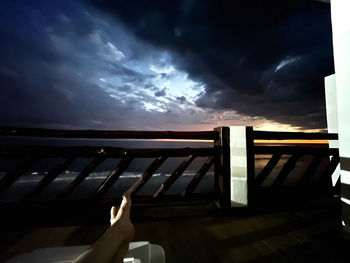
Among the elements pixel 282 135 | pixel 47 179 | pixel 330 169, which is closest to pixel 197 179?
pixel 282 135

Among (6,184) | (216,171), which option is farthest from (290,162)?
(6,184)

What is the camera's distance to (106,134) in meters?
2.05

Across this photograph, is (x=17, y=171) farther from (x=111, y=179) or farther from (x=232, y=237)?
(x=232, y=237)

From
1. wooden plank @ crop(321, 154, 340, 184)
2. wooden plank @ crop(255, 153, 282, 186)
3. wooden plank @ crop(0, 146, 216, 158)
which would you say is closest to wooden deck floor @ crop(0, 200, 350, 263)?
wooden plank @ crop(255, 153, 282, 186)

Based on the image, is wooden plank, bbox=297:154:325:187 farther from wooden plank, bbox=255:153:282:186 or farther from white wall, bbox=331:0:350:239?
white wall, bbox=331:0:350:239

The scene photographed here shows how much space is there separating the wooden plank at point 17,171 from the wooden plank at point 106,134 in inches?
13.1

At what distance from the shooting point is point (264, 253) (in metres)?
1.50

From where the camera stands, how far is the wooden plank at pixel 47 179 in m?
2.06

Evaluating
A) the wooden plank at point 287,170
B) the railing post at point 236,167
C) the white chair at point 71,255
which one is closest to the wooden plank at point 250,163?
the railing post at point 236,167

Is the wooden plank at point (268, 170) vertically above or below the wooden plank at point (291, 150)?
below

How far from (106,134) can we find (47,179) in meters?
0.96

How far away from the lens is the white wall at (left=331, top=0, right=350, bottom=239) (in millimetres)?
1798

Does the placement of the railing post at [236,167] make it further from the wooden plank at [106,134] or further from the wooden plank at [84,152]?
the wooden plank at [84,152]

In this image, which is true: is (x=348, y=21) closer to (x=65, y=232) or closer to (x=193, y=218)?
(x=193, y=218)
